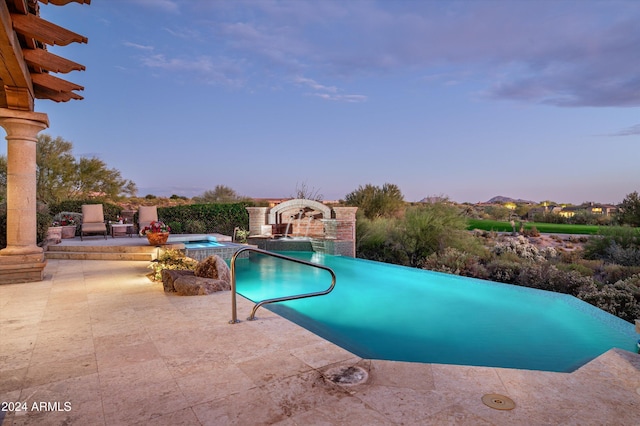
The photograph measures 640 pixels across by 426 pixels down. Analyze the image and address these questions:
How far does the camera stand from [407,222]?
37.5 feet

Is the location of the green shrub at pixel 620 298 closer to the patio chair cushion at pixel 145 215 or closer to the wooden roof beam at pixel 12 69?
the wooden roof beam at pixel 12 69

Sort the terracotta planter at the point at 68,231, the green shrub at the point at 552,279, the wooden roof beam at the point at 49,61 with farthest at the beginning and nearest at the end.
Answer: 1. the terracotta planter at the point at 68,231
2. the green shrub at the point at 552,279
3. the wooden roof beam at the point at 49,61

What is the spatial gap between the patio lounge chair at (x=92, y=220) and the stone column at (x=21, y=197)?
4.28m

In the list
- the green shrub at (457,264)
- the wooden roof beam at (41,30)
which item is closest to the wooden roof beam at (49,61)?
the wooden roof beam at (41,30)

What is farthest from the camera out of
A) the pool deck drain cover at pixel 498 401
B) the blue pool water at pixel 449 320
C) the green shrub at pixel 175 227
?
the green shrub at pixel 175 227

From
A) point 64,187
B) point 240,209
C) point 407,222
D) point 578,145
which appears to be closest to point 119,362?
point 407,222

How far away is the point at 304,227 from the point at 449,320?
8914mm

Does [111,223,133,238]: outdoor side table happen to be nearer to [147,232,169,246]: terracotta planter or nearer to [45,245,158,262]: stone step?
[45,245,158,262]: stone step

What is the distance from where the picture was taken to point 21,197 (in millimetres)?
A: 6062

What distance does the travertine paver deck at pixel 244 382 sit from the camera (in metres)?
2.18

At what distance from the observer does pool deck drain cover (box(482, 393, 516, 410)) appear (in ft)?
7.49

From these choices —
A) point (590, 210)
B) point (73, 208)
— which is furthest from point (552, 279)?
point (73, 208)

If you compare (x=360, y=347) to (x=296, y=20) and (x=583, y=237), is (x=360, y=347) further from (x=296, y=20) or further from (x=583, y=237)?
(x=583, y=237)

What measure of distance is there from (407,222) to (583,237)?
7.18 metres
